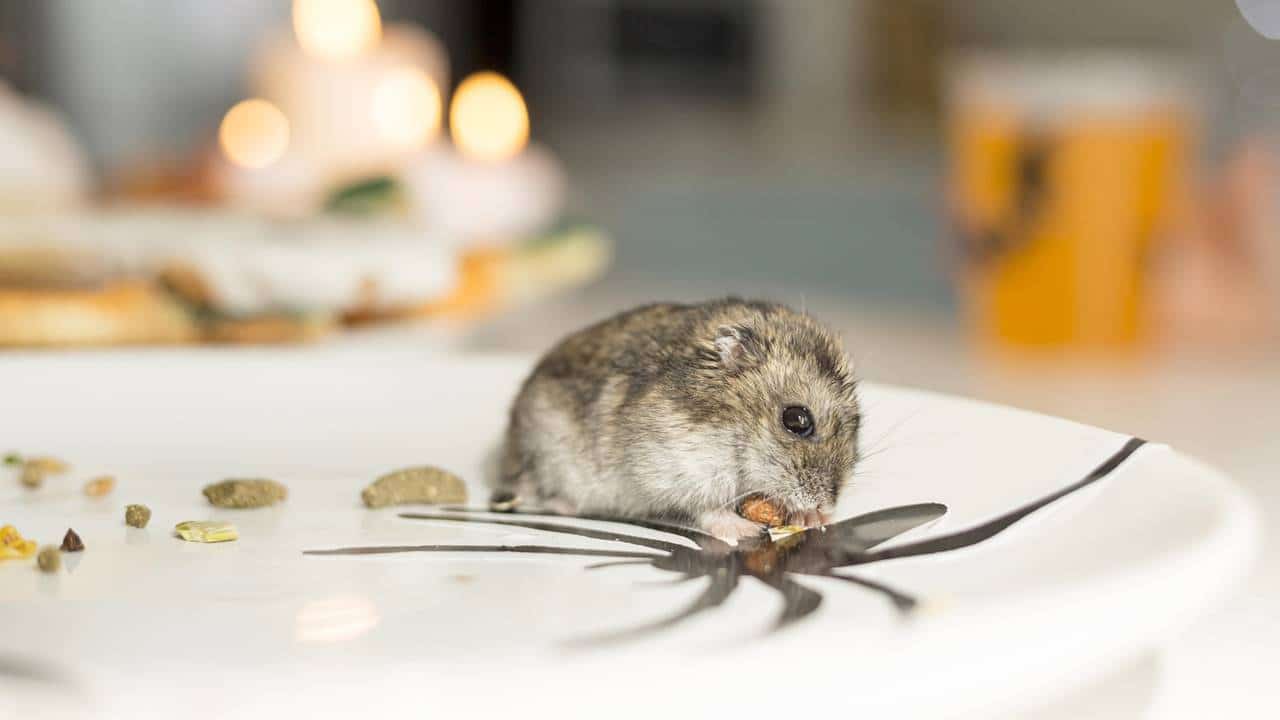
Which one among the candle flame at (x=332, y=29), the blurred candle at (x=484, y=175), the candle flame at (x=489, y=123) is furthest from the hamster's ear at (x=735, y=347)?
the candle flame at (x=332, y=29)

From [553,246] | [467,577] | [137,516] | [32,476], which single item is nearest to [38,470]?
[32,476]

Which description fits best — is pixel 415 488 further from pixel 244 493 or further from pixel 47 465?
pixel 47 465

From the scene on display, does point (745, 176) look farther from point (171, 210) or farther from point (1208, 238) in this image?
point (171, 210)

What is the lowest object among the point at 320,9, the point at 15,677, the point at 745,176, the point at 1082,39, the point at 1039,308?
the point at 15,677

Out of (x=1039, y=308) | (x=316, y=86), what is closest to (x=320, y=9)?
(x=316, y=86)

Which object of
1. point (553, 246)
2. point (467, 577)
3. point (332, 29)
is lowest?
point (467, 577)

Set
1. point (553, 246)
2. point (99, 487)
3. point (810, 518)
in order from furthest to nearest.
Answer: point (553, 246) < point (99, 487) < point (810, 518)

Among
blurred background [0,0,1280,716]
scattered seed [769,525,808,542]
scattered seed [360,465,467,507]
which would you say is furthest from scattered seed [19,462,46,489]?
scattered seed [769,525,808,542]
